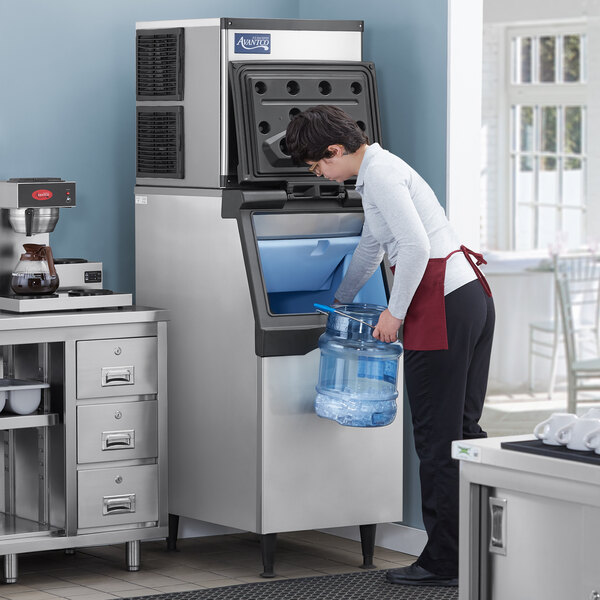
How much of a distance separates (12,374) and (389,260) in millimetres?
1363

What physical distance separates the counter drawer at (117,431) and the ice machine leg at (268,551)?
462mm

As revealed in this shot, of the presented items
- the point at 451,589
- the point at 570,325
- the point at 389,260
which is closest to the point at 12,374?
the point at 389,260

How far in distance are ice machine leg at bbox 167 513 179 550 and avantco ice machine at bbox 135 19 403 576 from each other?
5 cm

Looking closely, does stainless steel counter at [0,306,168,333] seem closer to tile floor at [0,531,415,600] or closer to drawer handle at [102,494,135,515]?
drawer handle at [102,494,135,515]

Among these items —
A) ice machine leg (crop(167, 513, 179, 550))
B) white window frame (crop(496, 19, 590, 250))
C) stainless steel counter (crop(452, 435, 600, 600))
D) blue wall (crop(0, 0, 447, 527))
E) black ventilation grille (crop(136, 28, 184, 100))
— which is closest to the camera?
stainless steel counter (crop(452, 435, 600, 600))

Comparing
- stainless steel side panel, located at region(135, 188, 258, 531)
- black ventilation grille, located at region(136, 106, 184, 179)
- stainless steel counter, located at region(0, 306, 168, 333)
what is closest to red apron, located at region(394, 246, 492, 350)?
stainless steel side panel, located at region(135, 188, 258, 531)

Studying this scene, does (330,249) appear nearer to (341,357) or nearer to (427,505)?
(341,357)

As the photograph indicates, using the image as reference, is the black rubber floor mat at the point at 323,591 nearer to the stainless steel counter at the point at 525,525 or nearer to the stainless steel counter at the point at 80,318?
the stainless steel counter at the point at 80,318

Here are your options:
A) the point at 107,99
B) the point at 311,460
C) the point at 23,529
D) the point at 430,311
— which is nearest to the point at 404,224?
the point at 430,311

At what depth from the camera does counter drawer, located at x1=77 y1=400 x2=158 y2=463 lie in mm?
4156

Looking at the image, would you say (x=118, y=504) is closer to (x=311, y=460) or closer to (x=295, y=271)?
(x=311, y=460)

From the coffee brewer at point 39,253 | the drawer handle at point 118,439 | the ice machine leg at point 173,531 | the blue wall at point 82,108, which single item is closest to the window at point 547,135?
the blue wall at point 82,108

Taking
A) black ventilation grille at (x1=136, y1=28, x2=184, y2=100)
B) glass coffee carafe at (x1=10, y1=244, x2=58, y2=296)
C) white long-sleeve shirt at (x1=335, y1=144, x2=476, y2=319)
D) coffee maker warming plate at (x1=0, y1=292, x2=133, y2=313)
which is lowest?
coffee maker warming plate at (x1=0, y1=292, x2=133, y2=313)

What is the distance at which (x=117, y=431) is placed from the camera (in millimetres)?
4219
